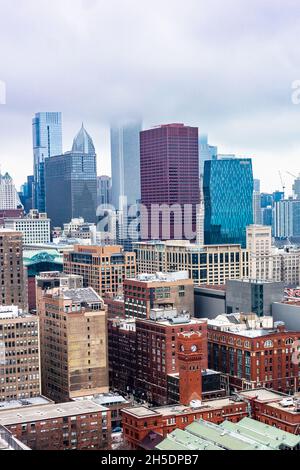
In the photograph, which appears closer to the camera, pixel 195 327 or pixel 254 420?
pixel 254 420

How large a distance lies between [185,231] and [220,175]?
405cm

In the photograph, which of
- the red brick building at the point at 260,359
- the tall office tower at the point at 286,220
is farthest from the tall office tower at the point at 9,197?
the red brick building at the point at 260,359

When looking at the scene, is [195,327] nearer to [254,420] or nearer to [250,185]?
[254,420]

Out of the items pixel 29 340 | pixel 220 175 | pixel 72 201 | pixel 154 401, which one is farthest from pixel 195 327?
pixel 72 201

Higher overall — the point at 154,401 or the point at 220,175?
the point at 220,175

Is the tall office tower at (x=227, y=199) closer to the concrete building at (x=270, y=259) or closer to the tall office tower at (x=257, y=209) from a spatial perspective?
the concrete building at (x=270, y=259)

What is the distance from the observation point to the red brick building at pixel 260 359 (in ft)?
51.6

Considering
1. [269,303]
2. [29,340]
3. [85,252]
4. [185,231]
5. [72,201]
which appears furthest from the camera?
[72,201]

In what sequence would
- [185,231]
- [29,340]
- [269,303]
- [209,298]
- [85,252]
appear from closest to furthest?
[29,340] < [269,303] < [209,298] < [85,252] < [185,231]

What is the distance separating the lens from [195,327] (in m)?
15.8

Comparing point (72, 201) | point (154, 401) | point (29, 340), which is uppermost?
point (72, 201)

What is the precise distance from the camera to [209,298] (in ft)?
67.5

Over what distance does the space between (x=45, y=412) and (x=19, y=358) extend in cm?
255

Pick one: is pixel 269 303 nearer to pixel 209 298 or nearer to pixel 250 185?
pixel 209 298
